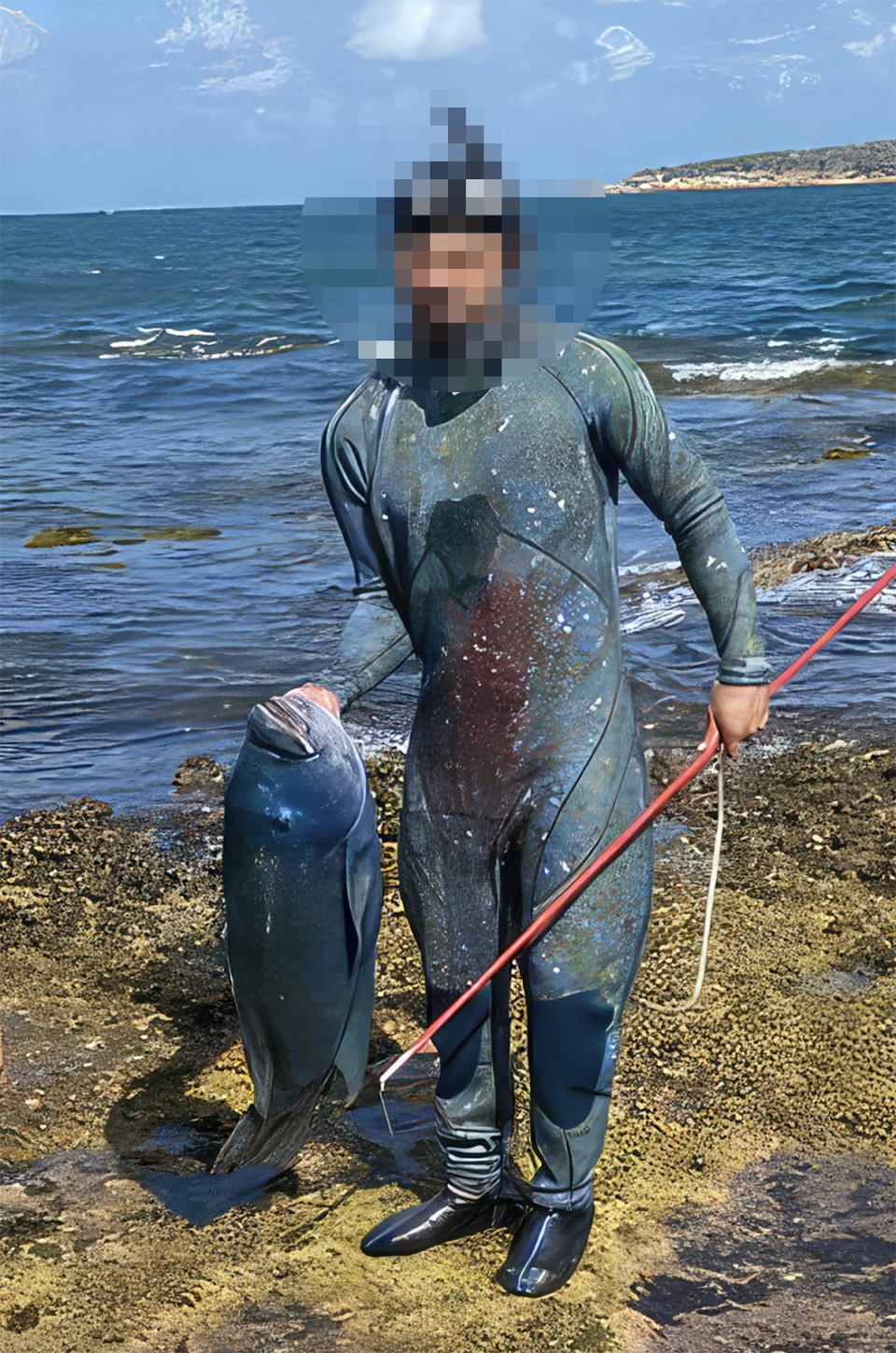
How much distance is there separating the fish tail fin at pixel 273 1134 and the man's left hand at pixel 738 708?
1125 mm

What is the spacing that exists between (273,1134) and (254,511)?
1117 centimetres

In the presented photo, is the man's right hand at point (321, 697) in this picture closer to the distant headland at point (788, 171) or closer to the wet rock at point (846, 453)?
the wet rock at point (846, 453)

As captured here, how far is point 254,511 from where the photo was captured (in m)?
13.6

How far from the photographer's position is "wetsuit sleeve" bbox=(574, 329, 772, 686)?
2586 millimetres

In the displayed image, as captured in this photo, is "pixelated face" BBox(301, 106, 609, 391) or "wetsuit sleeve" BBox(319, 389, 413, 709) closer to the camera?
"pixelated face" BBox(301, 106, 609, 391)

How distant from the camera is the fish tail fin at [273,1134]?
2852mm

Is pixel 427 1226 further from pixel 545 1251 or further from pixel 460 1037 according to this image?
pixel 460 1037

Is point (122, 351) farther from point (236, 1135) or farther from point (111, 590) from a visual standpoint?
point (236, 1135)

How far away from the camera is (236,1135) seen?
297cm

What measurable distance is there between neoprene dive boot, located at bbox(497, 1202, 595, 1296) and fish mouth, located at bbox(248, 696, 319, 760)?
4.01 feet

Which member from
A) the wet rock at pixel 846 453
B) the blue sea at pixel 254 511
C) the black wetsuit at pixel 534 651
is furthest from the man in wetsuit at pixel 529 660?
the wet rock at pixel 846 453

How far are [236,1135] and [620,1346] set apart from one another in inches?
36.4

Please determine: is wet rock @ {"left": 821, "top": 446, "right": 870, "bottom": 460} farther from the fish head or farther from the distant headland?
the distant headland

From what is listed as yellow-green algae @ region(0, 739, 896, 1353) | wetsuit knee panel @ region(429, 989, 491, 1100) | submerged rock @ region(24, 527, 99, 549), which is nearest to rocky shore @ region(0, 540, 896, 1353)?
yellow-green algae @ region(0, 739, 896, 1353)
